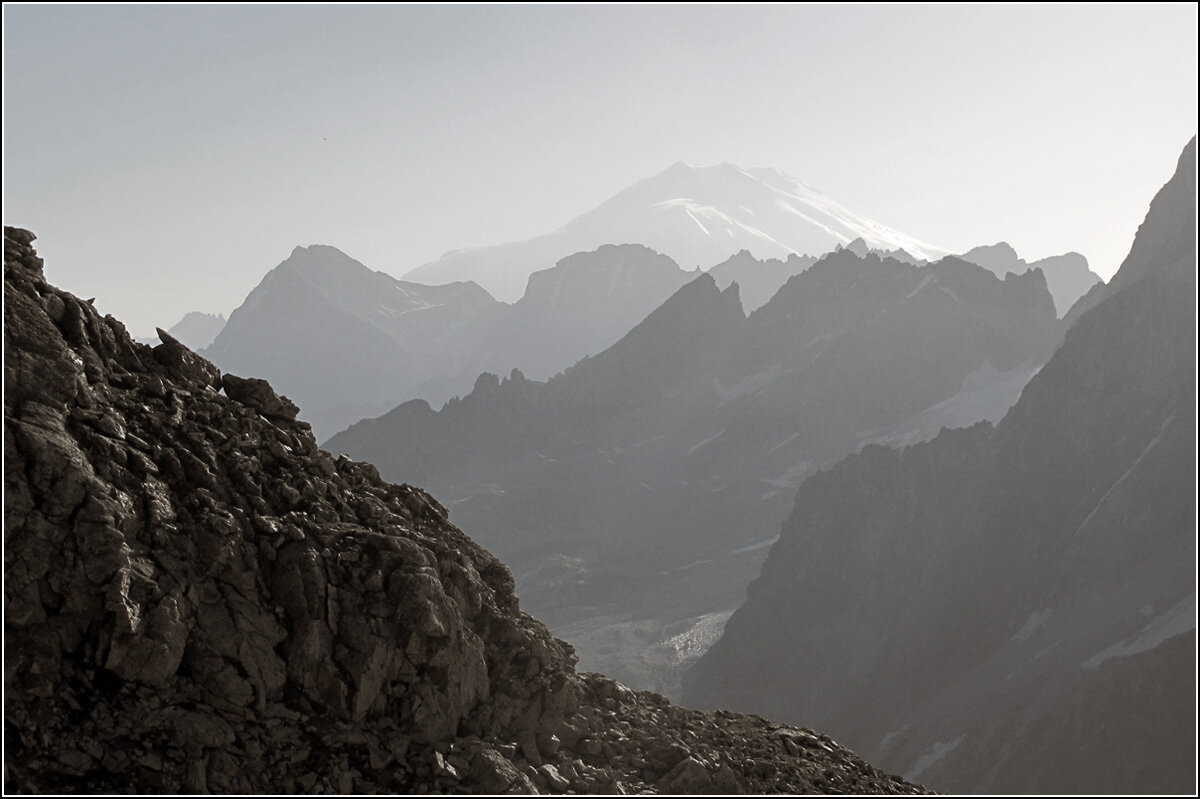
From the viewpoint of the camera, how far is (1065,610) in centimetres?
14325

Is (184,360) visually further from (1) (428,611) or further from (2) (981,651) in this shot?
(2) (981,651)

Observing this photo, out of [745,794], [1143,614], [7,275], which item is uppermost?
[7,275]

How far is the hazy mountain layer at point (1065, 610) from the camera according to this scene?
4245 inches

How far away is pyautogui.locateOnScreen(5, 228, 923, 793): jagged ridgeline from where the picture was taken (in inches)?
919

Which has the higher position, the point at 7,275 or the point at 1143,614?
the point at 7,275

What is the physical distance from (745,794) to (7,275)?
902 inches

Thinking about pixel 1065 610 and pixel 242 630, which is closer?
pixel 242 630

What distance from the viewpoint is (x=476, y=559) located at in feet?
110

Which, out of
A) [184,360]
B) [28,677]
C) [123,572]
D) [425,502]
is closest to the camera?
[28,677]

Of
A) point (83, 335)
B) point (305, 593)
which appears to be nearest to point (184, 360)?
point (83, 335)

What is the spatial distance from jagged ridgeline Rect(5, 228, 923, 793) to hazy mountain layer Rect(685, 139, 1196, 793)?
85.9 meters

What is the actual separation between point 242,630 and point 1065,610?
13810 centimetres

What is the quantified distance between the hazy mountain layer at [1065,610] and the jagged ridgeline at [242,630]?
3381 inches

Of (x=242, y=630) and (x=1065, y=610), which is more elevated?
(x=242, y=630)
